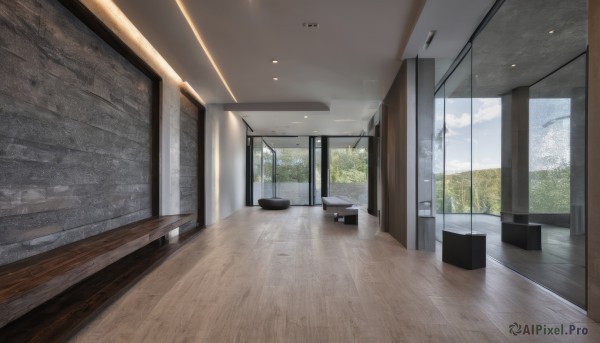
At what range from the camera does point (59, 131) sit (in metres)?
2.48

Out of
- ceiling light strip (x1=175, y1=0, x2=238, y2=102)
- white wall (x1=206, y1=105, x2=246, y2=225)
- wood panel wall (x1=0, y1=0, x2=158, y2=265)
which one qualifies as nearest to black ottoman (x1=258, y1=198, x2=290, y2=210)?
white wall (x1=206, y1=105, x2=246, y2=225)

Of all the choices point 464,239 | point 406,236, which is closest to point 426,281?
point 464,239

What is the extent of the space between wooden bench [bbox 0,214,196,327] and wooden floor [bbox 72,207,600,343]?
1.27ft

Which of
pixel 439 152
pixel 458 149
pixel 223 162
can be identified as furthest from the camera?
pixel 223 162

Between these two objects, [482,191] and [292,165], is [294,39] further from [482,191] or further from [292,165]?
[292,165]

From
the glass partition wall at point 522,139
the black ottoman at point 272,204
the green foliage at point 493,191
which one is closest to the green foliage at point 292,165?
the black ottoman at point 272,204

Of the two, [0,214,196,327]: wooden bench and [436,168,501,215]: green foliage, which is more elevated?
[436,168,501,215]: green foliage

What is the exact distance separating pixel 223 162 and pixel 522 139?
5.91m

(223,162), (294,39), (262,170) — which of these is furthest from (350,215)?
(262,170)

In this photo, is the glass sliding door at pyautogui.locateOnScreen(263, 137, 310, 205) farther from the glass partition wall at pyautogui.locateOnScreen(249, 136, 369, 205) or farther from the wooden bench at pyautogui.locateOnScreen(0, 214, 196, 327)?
the wooden bench at pyautogui.locateOnScreen(0, 214, 196, 327)

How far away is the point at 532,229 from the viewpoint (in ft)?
12.2

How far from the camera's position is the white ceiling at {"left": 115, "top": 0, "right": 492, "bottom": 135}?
303cm

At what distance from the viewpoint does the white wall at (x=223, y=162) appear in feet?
21.3

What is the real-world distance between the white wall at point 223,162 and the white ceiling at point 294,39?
948mm
